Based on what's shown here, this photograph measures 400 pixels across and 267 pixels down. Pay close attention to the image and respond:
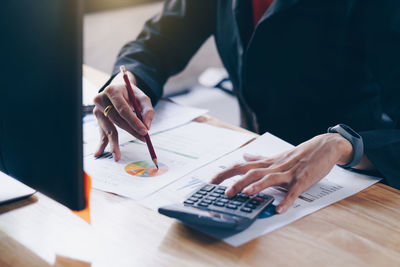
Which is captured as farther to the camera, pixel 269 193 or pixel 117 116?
pixel 117 116

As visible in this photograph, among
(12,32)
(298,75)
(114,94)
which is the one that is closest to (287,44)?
(298,75)

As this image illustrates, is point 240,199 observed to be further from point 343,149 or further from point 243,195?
point 343,149

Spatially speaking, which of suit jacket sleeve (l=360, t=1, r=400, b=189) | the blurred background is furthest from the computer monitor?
the blurred background

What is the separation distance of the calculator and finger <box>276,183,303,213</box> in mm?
19

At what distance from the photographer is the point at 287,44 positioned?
3.40 ft

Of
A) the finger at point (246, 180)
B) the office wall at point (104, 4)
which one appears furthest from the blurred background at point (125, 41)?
the finger at point (246, 180)

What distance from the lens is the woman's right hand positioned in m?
0.80

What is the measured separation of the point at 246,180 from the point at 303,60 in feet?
1.71

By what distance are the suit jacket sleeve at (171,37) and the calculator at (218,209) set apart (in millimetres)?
558

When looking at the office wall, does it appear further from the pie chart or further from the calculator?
the calculator

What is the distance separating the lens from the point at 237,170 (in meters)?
0.70

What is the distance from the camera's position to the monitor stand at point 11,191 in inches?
24.1

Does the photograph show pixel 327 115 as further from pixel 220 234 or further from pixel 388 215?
pixel 220 234

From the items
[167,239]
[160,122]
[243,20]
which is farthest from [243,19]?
[167,239]
